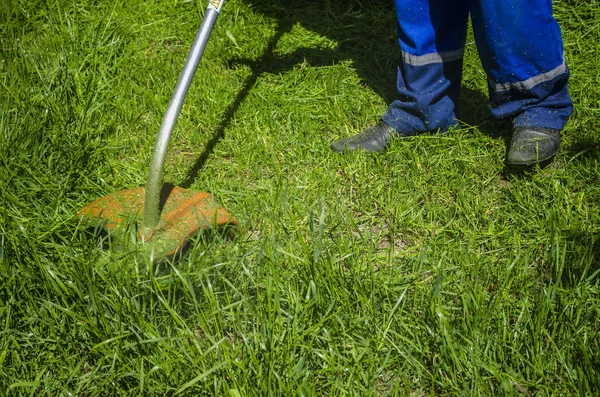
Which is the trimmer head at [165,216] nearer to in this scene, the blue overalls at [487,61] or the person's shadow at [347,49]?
the person's shadow at [347,49]

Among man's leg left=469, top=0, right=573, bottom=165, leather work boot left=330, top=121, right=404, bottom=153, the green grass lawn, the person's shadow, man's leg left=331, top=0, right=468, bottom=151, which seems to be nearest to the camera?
the green grass lawn

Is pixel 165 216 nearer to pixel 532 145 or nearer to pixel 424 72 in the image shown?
pixel 424 72

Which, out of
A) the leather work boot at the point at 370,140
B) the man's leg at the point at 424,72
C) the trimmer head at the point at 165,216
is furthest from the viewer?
the leather work boot at the point at 370,140

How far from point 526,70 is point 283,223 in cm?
104

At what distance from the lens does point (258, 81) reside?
337 centimetres

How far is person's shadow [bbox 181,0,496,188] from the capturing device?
10.3ft

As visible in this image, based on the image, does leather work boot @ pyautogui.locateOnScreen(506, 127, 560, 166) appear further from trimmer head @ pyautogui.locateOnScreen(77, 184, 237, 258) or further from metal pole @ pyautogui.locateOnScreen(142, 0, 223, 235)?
metal pole @ pyautogui.locateOnScreen(142, 0, 223, 235)

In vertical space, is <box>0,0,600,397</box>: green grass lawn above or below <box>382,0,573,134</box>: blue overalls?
below

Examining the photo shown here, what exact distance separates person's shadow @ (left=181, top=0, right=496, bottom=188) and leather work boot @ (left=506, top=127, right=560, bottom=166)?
0.65ft

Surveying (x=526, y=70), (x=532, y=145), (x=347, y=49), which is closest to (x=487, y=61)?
(x=526, y=70)

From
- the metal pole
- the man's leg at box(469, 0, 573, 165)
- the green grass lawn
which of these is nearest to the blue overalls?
the man's leg at box(469, 0, 573, 165)

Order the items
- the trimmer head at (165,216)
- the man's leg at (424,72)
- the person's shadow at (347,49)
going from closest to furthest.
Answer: the trimmer head at (165,216), the man's leg at (424,72), the person's shadow at (347,49)

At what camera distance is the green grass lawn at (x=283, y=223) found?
6.32 ft

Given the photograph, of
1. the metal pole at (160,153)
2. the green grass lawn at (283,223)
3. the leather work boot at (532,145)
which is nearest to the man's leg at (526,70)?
the leather work boot at (532,145)
